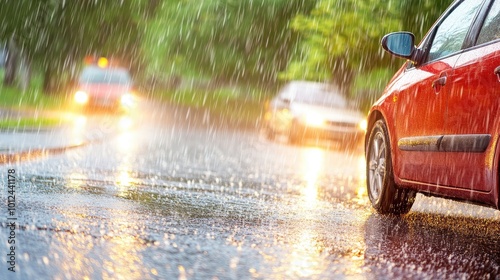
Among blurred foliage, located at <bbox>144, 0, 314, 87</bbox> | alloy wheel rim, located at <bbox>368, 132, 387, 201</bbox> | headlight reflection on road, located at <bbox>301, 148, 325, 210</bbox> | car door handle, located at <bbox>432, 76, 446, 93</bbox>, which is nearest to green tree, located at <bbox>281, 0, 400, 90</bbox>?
blurred foliage, located at <bbox>144, 0, 314, 87</bbox>

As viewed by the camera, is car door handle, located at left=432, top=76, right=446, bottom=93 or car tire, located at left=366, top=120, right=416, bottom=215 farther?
car tire, located at left=366, top=120, right=416, bottom=215

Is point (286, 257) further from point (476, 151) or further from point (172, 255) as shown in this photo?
point (476, 151)

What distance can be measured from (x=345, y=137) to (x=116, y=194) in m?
12.0

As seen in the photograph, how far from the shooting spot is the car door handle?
6.81m

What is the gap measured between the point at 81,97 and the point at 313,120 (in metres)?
10.8

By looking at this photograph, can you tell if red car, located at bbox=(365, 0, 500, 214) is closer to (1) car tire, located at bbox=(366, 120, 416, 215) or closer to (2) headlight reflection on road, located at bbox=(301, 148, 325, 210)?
(1) car tire, located at bbox=(366, 120, 416, 215)

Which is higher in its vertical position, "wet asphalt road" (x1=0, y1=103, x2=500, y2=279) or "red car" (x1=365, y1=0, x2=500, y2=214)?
"red car" (x1=365, y1=0, x2=500, y2=214)

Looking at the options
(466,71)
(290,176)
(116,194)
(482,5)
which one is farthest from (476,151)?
(290,176)

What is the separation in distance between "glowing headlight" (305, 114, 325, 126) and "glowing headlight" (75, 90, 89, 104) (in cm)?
1041

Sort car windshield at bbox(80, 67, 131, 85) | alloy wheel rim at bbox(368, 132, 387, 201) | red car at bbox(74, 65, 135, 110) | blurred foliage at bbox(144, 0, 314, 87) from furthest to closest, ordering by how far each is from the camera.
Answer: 1. blurred foliage at bbox(144, 0, 314, 87)
2. car windshield at bbox(80, 67, 131, 85)
3. red car at bbox(74, 65, 135, 110)
4. alloy wheel rim at bbox(368, 132, 387, 201)

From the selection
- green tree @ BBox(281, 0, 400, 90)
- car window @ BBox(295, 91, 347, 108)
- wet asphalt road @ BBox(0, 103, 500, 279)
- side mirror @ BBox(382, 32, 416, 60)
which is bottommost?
wet asphalt road @ BBox(0, 103, 500, 279)

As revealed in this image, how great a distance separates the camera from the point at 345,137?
20453mm

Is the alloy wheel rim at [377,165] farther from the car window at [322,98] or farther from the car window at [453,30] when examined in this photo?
the car window at [322,98]

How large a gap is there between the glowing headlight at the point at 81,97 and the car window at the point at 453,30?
2247 centimetres
